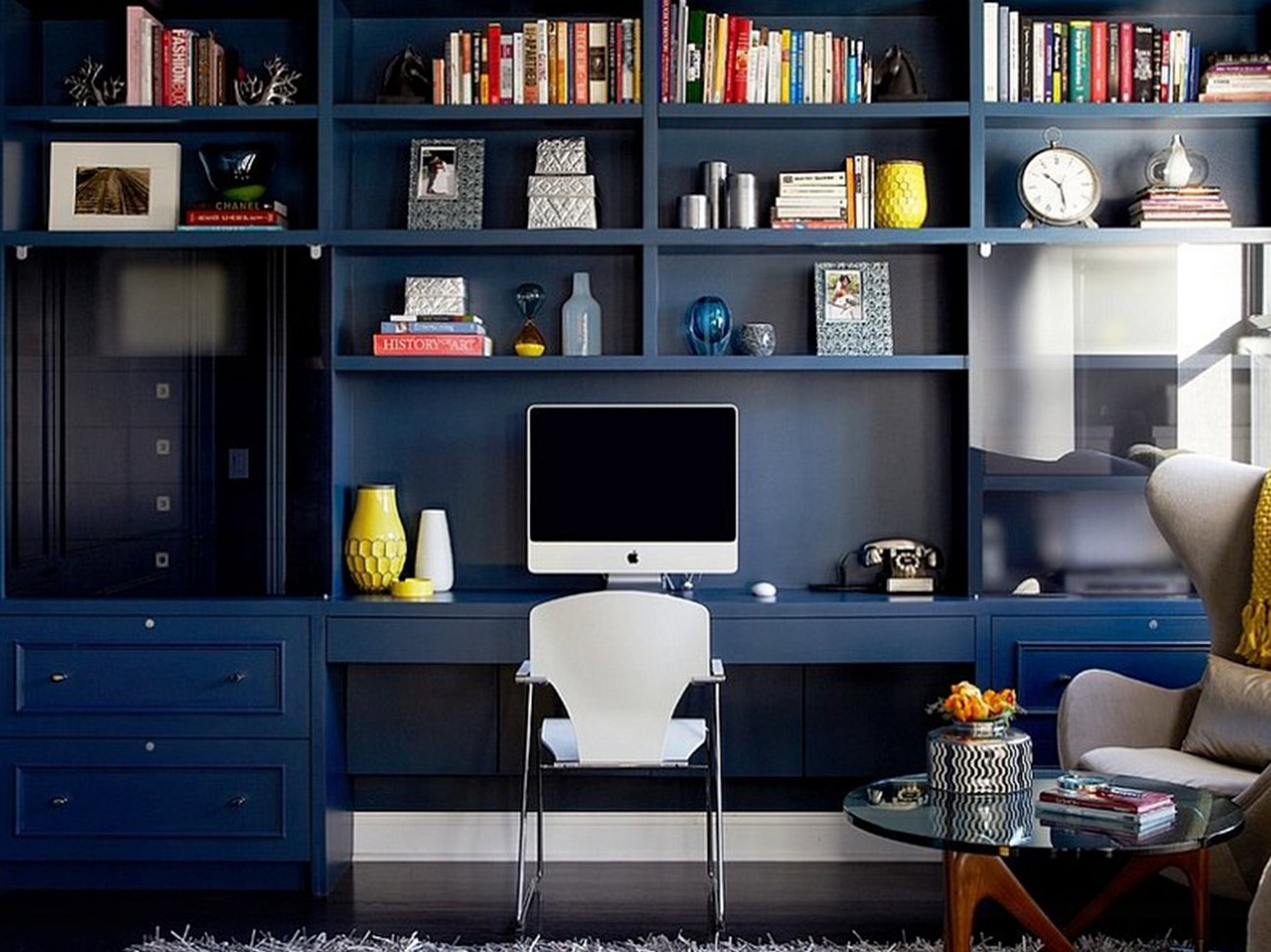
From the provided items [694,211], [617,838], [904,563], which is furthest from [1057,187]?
[617,838]

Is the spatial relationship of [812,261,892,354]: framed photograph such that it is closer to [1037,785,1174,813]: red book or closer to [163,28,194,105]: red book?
[1037,785,1174,813]: red book

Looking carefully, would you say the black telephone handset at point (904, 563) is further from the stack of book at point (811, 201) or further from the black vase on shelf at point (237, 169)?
the black vase on shelf at point (237, 169)

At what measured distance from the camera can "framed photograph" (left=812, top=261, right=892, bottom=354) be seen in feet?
14.0

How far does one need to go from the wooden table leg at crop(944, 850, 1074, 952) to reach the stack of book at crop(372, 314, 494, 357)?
200 cm

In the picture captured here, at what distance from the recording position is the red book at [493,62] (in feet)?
13.7

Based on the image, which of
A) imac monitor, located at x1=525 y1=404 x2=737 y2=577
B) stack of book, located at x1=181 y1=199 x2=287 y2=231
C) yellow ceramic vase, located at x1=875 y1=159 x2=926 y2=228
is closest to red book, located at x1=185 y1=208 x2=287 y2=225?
stack of book, located at x1=181 y1=199 x2=287 y2=231

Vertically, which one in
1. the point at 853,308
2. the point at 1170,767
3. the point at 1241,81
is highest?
the point at 1241,81

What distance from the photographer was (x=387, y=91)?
4254 millimetres

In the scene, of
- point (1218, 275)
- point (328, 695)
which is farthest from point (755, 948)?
point (1218, 275)

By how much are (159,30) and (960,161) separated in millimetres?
2256

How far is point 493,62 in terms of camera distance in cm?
418

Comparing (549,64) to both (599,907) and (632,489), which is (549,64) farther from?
(599,907)

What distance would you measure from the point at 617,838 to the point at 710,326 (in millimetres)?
1494

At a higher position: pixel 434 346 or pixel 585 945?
pixel 434 346
